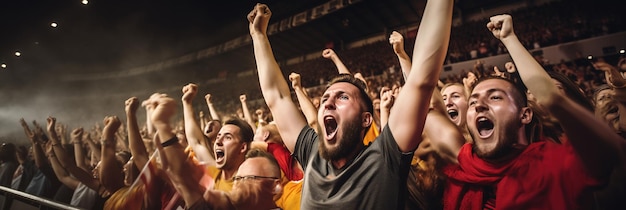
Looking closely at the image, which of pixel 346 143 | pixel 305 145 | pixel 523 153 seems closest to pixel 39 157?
pixel 305 145

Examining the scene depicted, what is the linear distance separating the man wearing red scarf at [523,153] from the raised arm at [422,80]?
15.3 inches

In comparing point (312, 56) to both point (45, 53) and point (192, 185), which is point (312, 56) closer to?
point (45, 53)

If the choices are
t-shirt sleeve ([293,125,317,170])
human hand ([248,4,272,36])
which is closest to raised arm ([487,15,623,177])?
t-shirt sleeve ([293,125,317,170])

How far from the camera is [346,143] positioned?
1541 millimetres

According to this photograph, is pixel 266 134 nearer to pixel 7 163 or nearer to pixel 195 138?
pixel 195 138

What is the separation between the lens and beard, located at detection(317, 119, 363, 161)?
1.54 meters

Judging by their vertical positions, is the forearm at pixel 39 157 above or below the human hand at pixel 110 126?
below

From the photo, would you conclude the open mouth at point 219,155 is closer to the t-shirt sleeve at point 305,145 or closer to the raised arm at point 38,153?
the t-shirt sleeve at point 305,145

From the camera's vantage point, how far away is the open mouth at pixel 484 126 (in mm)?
1558

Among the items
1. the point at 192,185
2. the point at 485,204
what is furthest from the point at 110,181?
Result: the point at 485,204

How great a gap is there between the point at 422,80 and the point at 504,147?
21.5 inches

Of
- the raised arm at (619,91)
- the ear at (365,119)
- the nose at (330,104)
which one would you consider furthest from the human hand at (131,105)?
the raised arm at (619,91)

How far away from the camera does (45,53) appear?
18.0 ft

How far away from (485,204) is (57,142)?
396 centimetres
